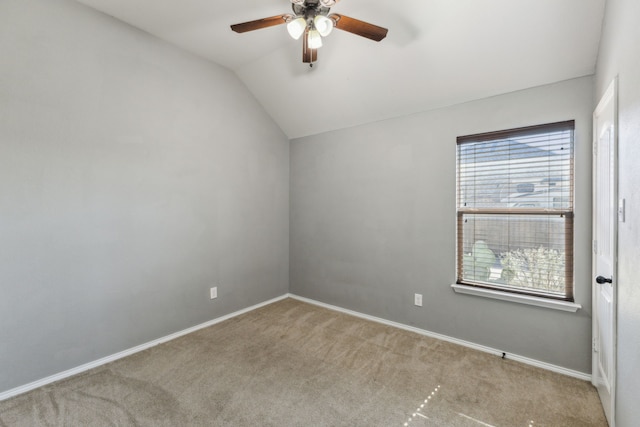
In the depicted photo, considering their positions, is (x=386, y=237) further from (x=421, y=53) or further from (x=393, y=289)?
(x=421, y=53)

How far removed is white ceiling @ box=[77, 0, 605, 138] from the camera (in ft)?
6.65

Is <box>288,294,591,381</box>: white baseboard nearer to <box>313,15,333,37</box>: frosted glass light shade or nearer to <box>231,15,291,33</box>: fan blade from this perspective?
<box>313,15,333,37</box>: frosted glass light shade

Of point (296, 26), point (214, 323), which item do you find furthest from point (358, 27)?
point (214, 323)

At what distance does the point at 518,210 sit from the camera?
248 centimetres

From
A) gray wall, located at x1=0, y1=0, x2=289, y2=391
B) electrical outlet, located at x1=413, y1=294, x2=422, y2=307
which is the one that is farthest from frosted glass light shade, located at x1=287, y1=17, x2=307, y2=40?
electrical outlet, located at x1=413, y1=294, x2=422, y2=307

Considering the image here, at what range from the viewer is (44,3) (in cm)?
207

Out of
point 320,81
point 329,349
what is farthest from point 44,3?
point 329,349

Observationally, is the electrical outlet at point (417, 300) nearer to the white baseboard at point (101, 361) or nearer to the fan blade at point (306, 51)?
the white baseboard at point (101, 361)

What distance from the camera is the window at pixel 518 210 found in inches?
90.7

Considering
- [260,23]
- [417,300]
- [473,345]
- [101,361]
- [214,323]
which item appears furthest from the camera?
[214,323]

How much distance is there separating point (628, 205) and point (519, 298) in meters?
1.43

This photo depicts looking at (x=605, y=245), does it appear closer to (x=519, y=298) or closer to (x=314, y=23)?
(x=519, y=298)

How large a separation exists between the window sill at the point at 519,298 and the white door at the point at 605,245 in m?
0.16

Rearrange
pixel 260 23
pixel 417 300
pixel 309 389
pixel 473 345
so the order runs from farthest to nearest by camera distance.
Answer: pixel 417 300, pixel 473 345, pixel 309 389, pixel 260 23
